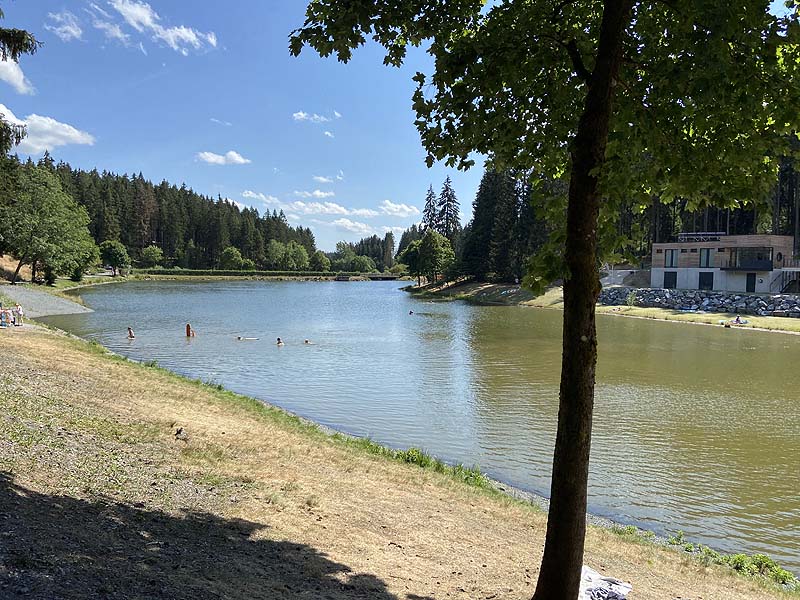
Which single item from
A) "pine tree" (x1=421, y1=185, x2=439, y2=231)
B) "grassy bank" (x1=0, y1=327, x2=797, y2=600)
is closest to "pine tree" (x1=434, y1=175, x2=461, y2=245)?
"pine tree" (x1=421, y1=185, x2=439, y2=231)

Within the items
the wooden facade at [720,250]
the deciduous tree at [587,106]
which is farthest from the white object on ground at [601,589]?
the wooden facade at [720,250]

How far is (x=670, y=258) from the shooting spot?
7144cm

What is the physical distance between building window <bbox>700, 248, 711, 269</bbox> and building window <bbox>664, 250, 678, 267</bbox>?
11.0ft

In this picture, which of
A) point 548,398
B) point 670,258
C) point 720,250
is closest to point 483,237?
point 670,258

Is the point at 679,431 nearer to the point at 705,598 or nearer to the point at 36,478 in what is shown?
the point at 705,598

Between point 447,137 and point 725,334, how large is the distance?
46140mm

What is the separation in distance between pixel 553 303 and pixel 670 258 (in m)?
16.3

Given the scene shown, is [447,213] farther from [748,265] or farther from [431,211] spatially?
[748,265]

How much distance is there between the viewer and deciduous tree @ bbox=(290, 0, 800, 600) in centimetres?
449

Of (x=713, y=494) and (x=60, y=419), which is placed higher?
(x=60, y=419)

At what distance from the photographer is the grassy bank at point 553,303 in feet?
158

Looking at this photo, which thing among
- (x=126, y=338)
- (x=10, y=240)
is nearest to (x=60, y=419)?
(x=126, y=338)

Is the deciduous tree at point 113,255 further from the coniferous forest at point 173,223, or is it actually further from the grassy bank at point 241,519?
the grassy bank at point 241,519

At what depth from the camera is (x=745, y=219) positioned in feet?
262
